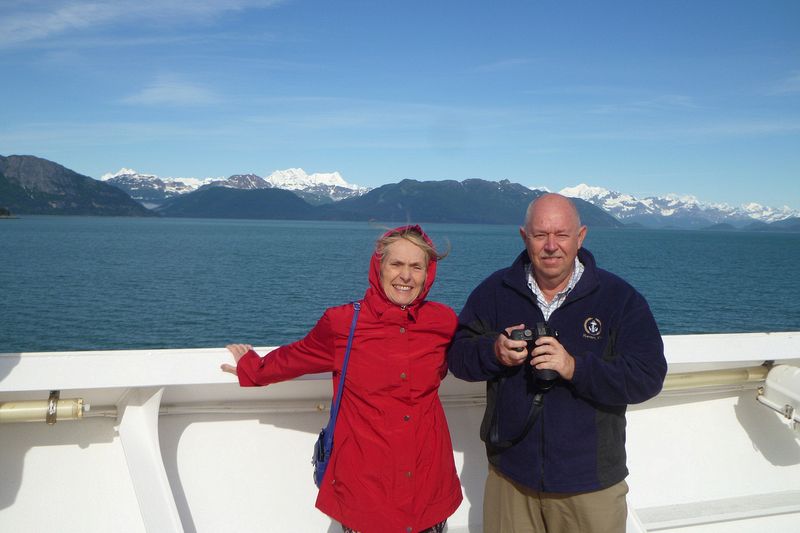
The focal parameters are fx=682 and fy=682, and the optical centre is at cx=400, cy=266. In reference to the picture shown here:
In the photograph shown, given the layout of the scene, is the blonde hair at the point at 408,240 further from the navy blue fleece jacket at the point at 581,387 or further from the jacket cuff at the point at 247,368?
the jacket cuff at the point at 247,368

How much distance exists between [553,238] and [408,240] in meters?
0.54

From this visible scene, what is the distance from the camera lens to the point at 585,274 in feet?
8.44

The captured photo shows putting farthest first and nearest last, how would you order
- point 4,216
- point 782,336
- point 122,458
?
point 4,216 → point 782,336 → point 122,458

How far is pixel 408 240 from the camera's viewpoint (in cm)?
250

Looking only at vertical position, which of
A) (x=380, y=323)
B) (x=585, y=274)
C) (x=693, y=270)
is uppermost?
(x=585, y=274)

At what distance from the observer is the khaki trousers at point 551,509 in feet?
8.20

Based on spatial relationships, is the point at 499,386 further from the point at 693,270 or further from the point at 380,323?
Result: the point at 693,270

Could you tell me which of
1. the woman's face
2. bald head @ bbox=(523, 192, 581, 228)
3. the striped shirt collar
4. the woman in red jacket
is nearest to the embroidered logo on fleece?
the striped shirt collar

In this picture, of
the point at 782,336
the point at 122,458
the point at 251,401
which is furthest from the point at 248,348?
the point at 782,336

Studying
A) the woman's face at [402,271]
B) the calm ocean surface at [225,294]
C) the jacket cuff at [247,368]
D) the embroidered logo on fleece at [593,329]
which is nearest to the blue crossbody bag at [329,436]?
the woman's face at [402,271]

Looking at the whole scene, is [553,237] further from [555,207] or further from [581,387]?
[581,387]

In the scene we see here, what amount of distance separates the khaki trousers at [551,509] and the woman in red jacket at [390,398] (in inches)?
8.4

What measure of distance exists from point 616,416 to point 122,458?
2125 millimetres

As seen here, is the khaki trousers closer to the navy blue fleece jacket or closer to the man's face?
the navy blue fleece jacket
